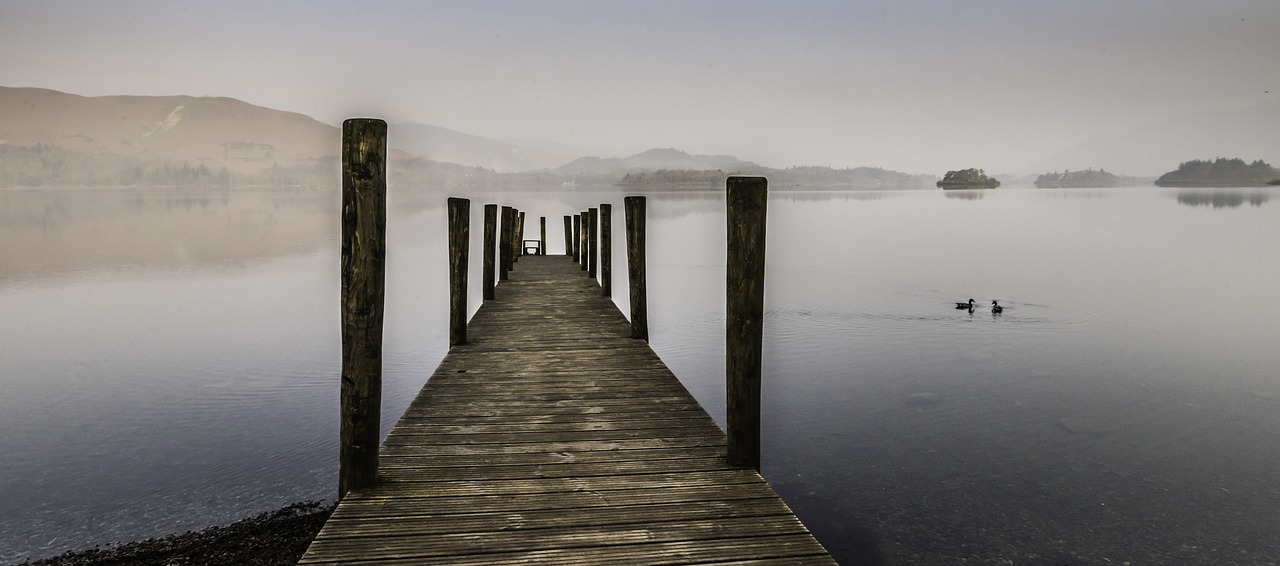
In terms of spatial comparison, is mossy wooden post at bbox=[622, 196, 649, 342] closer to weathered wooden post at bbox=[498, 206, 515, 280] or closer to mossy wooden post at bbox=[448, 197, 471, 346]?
mossy wooden post at bbox=[448, 197, 471, 346]

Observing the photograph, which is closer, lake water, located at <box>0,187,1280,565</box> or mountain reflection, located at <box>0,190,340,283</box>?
lake water, located at <box>0,187,1280,565</box>

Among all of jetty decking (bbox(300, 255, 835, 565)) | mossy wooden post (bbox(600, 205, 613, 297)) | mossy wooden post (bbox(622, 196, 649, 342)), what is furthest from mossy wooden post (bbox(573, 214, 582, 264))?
jetty decking (bbox(300, 255, 835, 565))

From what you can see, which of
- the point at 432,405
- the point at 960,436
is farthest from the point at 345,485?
the point at 960,436

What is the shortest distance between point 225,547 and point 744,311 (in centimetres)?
571

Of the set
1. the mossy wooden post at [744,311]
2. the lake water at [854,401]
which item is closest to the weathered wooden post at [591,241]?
the lake water at [854,401]

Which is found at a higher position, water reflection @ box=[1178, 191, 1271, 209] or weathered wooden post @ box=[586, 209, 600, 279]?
water reflection @ box=[1178, 191, 1271, 209]

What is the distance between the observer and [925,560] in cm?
698

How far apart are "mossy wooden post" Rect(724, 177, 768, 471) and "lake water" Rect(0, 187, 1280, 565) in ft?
11.7

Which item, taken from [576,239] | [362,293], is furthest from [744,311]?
[576,239]

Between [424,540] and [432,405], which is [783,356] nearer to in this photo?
[432,405]

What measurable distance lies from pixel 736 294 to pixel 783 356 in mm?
12089

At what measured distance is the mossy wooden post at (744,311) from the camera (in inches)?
163

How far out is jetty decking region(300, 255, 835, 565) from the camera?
3311 millimetres

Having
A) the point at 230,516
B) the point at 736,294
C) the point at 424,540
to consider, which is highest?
the point at 736,294
